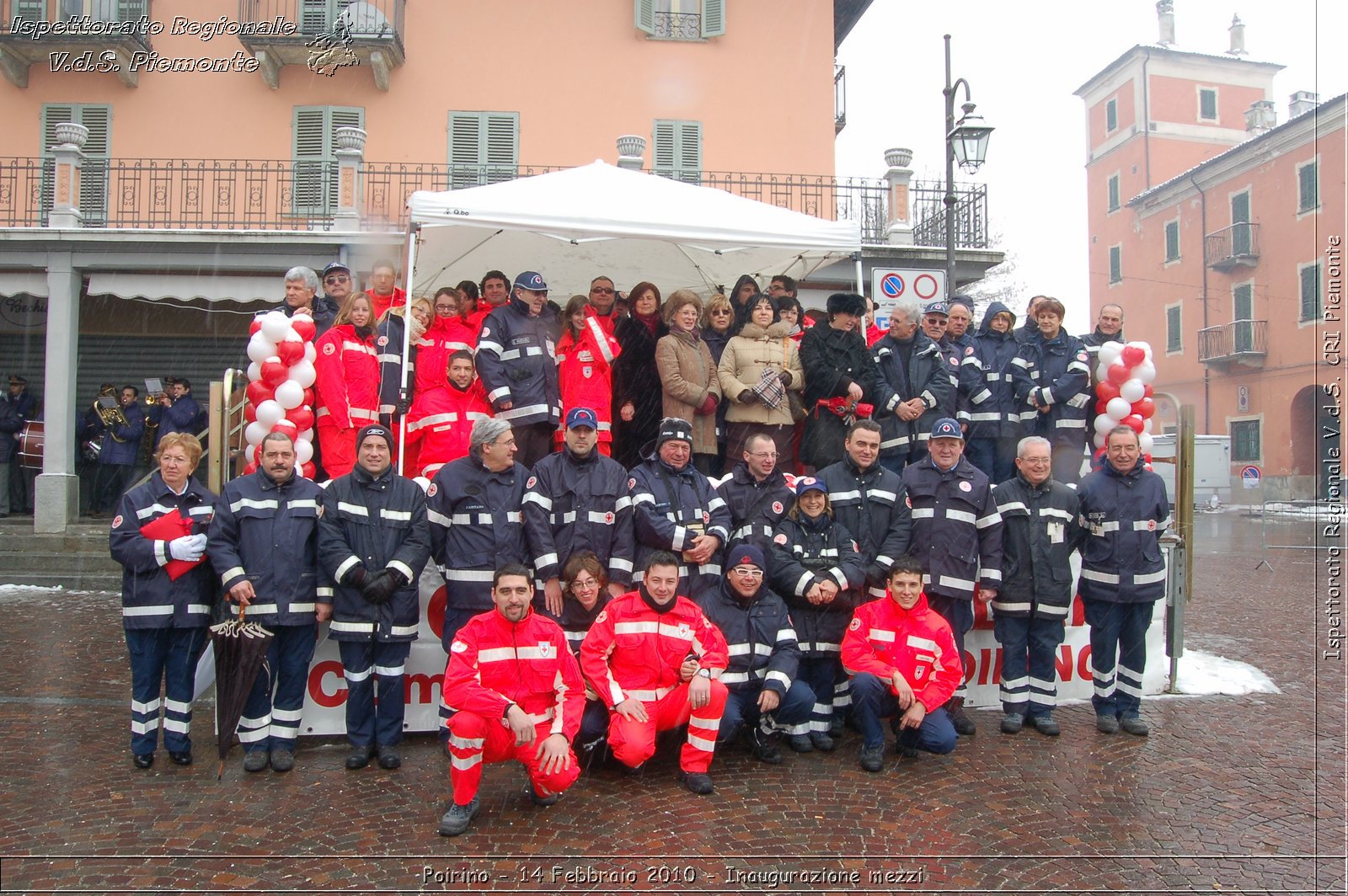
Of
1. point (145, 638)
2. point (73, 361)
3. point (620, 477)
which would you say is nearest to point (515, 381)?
point (620, 477)

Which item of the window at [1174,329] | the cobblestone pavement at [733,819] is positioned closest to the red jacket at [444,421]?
the cobblestone pavement at [733,819]

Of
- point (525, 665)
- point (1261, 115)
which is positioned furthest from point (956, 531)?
point (1261, 115)

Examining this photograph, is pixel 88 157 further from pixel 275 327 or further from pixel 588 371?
pixel 588 371

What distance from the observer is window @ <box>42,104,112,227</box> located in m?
16.6

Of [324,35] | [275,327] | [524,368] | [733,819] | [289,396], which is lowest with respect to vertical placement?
[733,819]

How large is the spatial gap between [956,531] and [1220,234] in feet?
115

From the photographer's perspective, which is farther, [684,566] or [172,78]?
[172,78]

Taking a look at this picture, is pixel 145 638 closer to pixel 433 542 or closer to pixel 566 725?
pixel 433 542

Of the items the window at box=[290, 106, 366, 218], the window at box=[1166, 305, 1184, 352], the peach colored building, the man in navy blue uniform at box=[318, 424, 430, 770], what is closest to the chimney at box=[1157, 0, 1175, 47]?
the peach colored building

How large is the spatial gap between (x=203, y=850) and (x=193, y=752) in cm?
170

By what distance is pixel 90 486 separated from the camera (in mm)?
15820

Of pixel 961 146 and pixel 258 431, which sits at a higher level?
pixel 961 146

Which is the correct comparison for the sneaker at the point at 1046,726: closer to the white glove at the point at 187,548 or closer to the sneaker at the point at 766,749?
the sneaker at the point at 766,749

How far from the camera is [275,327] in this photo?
6.89 m
